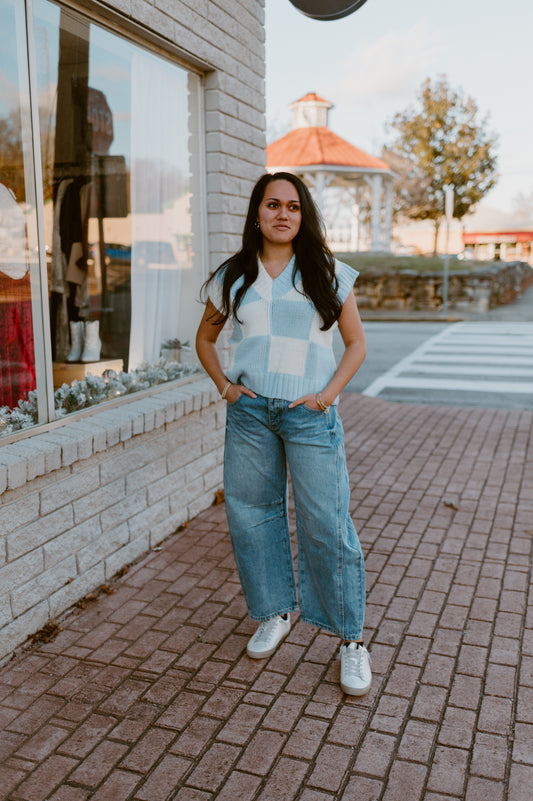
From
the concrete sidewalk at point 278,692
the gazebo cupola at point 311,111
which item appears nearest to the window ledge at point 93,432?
the concrete sidewalk at point 278,692

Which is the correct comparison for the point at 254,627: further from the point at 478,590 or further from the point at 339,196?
the point at 339,196

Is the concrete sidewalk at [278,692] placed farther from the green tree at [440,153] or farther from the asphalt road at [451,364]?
the green tree at [440,153]

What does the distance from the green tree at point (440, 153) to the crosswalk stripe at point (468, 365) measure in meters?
21.9

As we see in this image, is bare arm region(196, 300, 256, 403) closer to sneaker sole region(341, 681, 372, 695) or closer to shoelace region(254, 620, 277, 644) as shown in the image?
shoelace region(254, 620, 277, 644)

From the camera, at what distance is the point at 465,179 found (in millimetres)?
36344

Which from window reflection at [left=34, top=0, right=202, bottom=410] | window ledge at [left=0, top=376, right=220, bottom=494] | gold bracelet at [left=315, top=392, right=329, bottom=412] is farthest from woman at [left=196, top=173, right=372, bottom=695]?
window reflection at [left=34, top=0, right=202, bottom=410]

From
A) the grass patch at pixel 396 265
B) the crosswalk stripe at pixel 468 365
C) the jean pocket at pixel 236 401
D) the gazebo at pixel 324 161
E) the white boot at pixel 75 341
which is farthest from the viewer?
the gazebo at pixel 324 161

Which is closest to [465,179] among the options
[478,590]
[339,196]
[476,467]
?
[339,196]

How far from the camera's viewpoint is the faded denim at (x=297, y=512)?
2.90 meters

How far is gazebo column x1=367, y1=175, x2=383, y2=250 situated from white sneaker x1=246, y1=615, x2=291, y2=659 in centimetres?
2468

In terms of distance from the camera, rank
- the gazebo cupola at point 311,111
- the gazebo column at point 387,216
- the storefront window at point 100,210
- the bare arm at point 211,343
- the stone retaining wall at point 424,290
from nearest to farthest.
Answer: the bare arm at point 211,343 → the storefront window at point 100,210 → the stone retaining wall at point 424,290 → the gazebo cupola at point 311,111 → the gazebo column at point 387,216

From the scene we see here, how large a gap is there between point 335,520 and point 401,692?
72 cm

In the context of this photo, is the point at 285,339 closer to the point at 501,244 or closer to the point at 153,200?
the point at 153,200

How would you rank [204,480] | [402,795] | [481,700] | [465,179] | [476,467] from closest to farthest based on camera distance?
1. [402,795]
2. [481,700]
3. [204,480]
4. [476,467]
5. [465,179]
